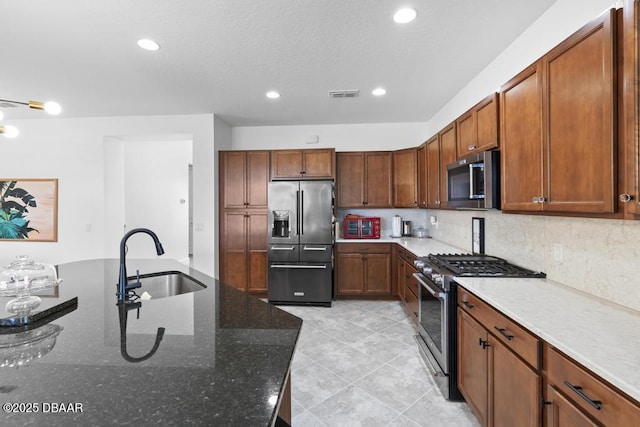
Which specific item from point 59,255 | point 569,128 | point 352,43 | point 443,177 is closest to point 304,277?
point 443,177

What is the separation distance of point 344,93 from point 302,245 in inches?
79.9

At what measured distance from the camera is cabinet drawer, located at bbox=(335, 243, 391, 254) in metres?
4.27

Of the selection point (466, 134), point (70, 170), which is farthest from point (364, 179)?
point (70, 170)

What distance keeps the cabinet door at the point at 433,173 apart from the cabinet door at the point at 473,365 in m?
1.68

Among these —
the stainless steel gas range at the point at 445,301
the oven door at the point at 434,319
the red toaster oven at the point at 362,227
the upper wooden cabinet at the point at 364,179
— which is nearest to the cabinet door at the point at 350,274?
the red toaster oven at the point at 362,227

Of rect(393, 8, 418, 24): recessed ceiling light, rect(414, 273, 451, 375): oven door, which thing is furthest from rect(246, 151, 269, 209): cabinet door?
rect(393, 8, 418, 24): recessed ceiling light

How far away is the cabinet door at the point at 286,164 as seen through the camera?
4457 millimetres

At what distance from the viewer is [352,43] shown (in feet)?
7.90

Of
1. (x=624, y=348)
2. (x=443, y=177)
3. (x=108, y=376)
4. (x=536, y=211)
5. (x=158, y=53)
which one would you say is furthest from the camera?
(x=443, y=177)

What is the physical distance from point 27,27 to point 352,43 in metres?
2.42

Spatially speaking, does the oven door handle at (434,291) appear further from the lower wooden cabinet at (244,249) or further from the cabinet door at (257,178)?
the cabinet door at (257,178)

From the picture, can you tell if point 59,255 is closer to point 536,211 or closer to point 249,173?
point 249,173

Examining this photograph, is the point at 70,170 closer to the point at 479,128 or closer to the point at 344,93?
the point at 344,93

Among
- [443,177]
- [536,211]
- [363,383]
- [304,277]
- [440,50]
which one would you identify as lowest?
[363,383]
